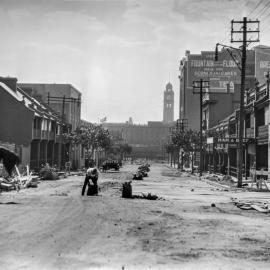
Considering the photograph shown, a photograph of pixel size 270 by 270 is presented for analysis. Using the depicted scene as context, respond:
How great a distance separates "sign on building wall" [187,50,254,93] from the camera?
4446 inches

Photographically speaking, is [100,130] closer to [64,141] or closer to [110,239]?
[64,141]

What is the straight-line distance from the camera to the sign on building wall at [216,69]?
112938 mm

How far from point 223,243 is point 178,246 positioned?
3.89 ft

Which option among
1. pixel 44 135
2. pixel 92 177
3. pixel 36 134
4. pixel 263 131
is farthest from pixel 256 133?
pixel 92 177

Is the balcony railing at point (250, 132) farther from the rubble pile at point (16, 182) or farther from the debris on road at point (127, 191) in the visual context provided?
the debris on road at point (127, 191)

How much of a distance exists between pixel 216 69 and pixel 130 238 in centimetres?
10786

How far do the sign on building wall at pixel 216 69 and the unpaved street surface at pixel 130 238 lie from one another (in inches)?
3697

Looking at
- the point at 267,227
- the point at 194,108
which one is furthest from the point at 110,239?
the point at 194,108

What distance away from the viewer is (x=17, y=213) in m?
15.8

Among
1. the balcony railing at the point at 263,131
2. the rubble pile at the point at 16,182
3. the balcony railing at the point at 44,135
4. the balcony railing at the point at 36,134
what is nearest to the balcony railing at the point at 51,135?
the balcony railing at the point at 44,135

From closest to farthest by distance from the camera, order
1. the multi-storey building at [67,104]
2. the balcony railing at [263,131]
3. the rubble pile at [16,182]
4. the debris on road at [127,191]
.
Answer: the debris on road at [127,191] < the rubble pile at [16,182] < the balcony railing at [263,131] < the multi-storey building at [67,104]

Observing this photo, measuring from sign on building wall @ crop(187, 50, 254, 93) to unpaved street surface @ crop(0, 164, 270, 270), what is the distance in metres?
93.9

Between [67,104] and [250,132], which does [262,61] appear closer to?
[67,104]

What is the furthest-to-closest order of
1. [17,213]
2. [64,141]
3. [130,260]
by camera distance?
[64,141] → [17,213] → [130,260]
